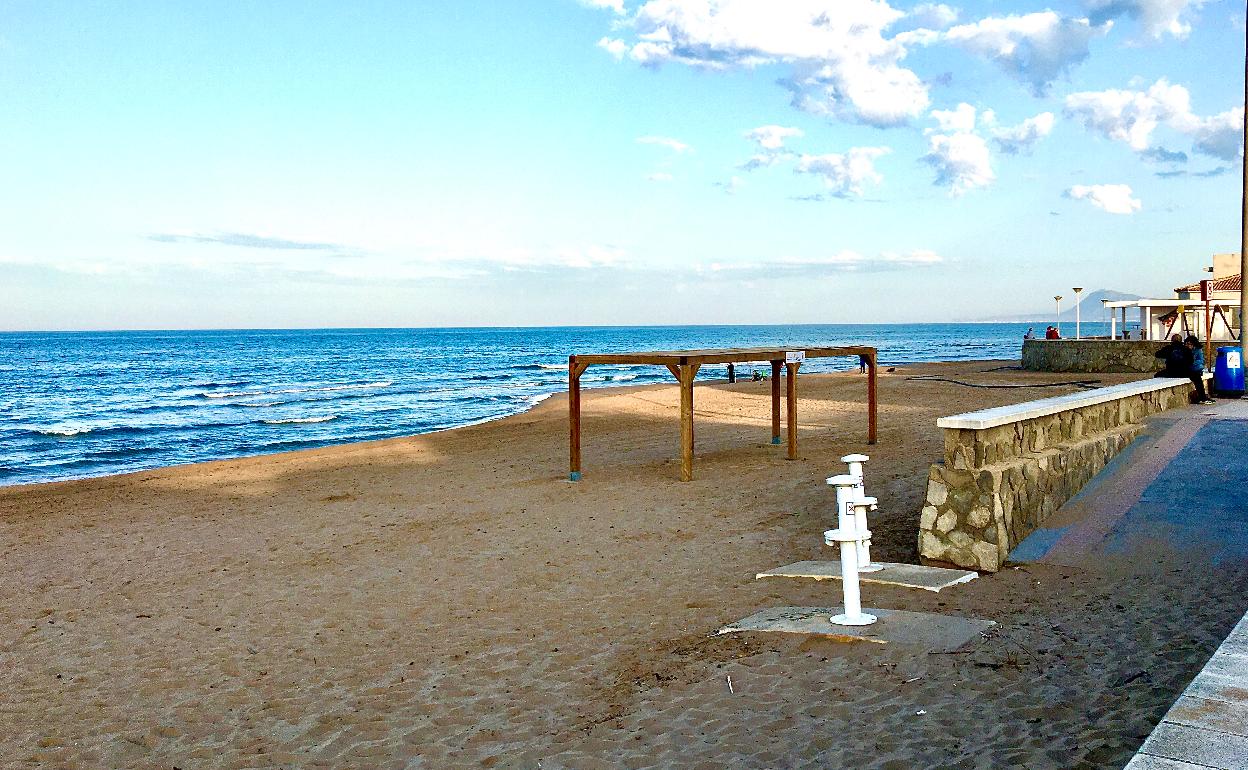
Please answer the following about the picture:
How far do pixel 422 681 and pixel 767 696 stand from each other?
2051mm

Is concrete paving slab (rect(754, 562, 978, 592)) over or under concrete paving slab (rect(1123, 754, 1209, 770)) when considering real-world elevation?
under

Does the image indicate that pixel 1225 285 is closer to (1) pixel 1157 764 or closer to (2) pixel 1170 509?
(2) pixel 1170 509

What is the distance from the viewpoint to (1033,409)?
26.0ft

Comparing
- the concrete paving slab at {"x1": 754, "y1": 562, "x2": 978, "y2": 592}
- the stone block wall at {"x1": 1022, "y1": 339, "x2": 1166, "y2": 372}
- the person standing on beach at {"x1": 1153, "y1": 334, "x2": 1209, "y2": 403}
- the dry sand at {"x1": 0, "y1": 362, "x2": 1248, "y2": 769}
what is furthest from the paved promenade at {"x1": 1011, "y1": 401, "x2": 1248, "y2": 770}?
the stone block wall at {"x1": 1022, "y1": 339, "x2": 1166, "y2": 372}

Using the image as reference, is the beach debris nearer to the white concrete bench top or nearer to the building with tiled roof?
the white concrete bench top

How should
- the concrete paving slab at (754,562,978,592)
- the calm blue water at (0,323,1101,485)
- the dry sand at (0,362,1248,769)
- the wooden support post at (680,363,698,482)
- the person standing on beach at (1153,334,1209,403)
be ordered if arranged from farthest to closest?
the calm blue water at (0,323,1101,485) → the person standing on beach at (1153,334,1209,403) → the wooden support post at (680,363,698,482) → the concrete paving slab at (754,562,978,592) → the dry sand at (0,362,1248,769)

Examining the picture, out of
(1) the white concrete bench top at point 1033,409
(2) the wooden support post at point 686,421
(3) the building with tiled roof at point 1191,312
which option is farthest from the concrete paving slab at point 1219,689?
(3) the building with tiled roof at point 1191,312

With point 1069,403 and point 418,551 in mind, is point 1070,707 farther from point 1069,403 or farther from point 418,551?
point 418,551

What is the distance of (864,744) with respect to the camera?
4328 mm

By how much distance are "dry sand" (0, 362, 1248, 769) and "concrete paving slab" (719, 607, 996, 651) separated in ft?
0.39

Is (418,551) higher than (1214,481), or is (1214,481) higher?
(1214,481)

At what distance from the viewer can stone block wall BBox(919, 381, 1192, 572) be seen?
7168 mm

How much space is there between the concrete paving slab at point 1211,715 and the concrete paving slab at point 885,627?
232 cm

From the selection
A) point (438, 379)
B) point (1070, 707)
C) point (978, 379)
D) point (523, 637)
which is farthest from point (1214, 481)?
point (438, 379)
